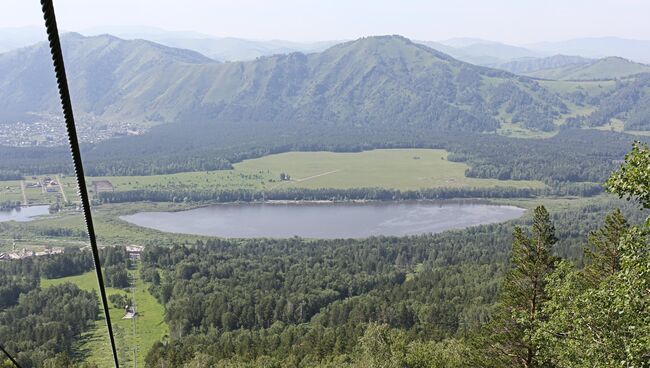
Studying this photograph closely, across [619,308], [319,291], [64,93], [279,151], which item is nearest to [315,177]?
[279,151]

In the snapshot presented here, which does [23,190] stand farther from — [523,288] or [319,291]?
[523,288]

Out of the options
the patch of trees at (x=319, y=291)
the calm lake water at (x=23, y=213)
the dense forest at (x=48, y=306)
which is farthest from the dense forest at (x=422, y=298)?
the calm lake water at (x=23, y=213)

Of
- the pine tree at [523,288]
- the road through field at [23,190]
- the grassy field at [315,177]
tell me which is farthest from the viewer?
the grassy field at [315,177]

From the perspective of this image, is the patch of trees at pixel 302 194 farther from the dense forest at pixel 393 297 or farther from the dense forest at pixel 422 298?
the dense forest at pixel 422 298

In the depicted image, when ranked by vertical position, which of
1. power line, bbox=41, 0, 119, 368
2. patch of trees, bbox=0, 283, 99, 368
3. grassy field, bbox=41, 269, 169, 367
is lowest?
grassy field, bbox=41, 269, 169, 367

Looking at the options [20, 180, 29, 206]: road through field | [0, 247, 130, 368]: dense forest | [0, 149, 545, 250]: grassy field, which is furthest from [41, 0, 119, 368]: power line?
[20, 180, 29, 206]: road through field

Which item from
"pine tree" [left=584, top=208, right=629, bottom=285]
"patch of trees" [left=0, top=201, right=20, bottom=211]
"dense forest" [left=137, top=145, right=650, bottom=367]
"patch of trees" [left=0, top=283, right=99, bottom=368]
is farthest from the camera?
"patch of trees" [left=0, top=201, right=20, bottom=211]

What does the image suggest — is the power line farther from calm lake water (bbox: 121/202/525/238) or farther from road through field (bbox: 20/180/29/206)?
road through field (bbox: 20/180/29/206)
